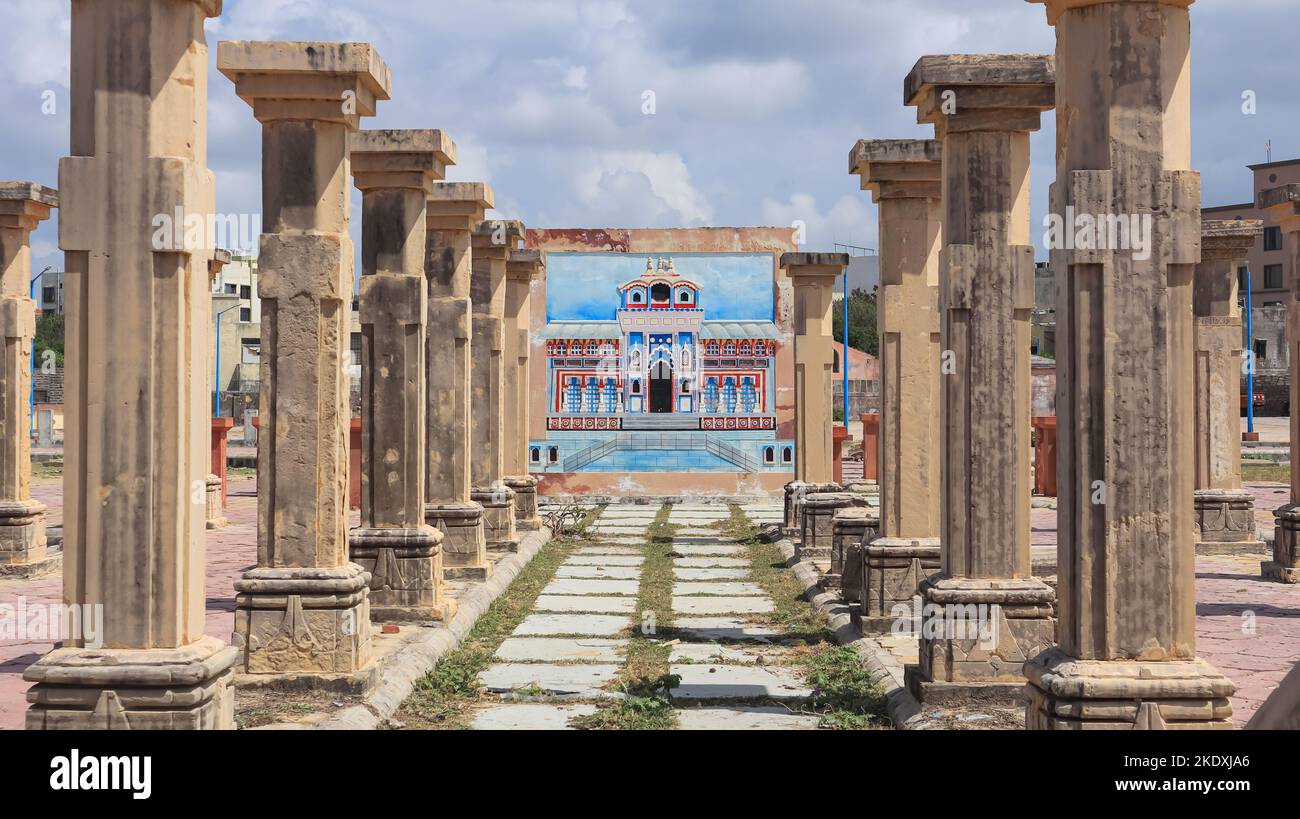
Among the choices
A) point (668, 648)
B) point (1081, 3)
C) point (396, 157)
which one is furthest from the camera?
point (396, 157)

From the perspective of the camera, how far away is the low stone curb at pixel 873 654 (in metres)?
6.20

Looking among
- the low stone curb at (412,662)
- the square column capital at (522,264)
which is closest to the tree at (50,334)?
the square column capital at (522,264)

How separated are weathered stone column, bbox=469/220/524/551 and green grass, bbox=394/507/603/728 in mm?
1364

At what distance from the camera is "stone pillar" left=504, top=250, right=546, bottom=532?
16.1 m

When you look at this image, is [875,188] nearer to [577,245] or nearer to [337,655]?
[337,655]

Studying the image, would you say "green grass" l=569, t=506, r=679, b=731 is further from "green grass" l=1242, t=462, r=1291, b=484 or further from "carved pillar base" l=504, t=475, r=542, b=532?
"green grass" l=1242, t=462, r=1291, b=484

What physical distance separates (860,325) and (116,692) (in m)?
53.6

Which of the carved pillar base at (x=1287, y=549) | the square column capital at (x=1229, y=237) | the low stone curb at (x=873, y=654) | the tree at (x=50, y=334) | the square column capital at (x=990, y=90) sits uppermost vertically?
the tree at (x=50, y=334)

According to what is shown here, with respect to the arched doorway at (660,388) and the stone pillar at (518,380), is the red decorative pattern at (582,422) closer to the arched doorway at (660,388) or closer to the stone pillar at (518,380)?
the arched doorway at (660,388)

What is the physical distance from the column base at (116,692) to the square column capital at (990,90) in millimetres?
4494

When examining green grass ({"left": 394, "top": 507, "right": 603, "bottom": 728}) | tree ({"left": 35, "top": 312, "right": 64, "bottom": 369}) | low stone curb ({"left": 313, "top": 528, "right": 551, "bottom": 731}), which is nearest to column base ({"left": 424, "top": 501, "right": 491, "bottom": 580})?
low stone curb ({"left": 313, "top": 528, "right": 551, "bottom": 731})

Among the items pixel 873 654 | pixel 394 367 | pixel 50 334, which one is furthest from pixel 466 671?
pixel 50 334

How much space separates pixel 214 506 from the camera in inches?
618

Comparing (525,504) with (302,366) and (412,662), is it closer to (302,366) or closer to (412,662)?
(412,662)
